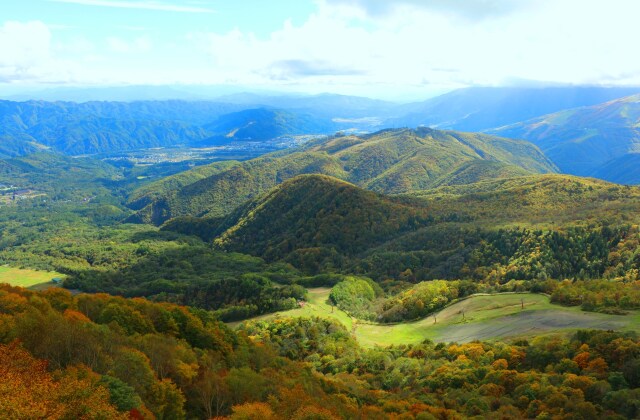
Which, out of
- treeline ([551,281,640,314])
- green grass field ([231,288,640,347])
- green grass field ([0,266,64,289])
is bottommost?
green grass field ([0,266,64,289])

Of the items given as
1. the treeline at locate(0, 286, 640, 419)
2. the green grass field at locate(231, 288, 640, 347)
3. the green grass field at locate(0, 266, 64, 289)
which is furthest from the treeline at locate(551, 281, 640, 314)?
the green grass field at locate(0, 266, 64, 289)

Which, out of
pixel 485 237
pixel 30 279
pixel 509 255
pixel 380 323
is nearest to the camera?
pixel 380 323

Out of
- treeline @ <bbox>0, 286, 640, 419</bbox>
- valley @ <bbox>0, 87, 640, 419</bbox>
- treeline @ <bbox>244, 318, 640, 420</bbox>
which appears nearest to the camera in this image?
treeline @ <bbox>0, 286, 640, 419</bbox>

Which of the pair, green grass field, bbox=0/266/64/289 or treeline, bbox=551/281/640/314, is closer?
treeline, bbox=551/281/640/314

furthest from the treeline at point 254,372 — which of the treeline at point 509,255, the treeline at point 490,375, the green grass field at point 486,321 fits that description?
the treeline at point 509,255

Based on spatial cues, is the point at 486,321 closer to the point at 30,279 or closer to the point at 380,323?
the point at 380,323

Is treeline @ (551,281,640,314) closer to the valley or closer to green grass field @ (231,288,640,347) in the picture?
the valley

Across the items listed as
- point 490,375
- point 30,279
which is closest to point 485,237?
point 490,375

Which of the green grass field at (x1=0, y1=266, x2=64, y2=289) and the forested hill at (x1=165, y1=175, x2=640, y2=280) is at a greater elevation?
the forested hill at (x1=165, y1=175, x2=640, y2=280)
